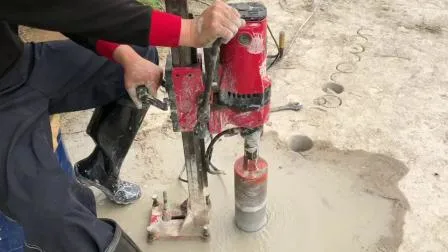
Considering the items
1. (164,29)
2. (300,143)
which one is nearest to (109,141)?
(164,29)

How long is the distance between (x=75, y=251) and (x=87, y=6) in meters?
0.72

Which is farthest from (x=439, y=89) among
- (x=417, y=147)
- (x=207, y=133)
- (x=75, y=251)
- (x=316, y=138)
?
(x=75, y=251)

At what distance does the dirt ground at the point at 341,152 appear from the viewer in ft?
6.27

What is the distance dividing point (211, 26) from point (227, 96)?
A: 1.10 feet

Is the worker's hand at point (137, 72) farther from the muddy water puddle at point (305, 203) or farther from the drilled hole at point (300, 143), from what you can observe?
the drilled hole at point (300, 143)

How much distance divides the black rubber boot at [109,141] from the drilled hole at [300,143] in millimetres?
890

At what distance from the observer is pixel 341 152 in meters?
2.31

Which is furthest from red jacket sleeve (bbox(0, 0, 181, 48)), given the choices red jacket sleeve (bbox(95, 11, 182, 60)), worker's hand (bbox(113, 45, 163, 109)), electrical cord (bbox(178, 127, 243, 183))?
electrical cord (bbox(178, 127, 243, 183))

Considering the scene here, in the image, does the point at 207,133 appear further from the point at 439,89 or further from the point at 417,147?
the point at 439,89

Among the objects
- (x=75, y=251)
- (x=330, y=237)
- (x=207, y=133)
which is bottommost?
(x=330, y=237)

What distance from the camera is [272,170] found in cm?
223

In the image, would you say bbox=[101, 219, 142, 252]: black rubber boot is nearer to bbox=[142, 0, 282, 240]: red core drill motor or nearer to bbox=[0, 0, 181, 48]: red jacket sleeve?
bbox=[142, 0, 282, 240]: red core drill motor

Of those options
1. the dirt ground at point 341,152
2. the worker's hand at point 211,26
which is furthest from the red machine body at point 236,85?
the dirt ground at point 341,152

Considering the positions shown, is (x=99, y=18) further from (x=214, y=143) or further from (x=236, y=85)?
(x=214, y=143)
